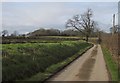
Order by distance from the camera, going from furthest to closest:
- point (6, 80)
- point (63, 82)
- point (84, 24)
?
point (84, 24) → point (63, 82) → point (6, 80)

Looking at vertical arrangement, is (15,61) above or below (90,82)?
above

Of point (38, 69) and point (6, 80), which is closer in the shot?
point (6, 80)

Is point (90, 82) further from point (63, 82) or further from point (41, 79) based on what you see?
point (41, 79)

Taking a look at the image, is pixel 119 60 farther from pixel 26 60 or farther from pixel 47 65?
pixel 26 60

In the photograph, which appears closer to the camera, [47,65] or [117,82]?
[117,82]

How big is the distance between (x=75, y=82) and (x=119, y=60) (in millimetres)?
8326

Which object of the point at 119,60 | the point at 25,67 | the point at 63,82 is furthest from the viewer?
the point at 119,60

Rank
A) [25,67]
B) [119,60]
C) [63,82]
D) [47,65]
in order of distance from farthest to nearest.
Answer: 1. [119,60]
2. [47,65]
3. [25,67]
4. [63,82]

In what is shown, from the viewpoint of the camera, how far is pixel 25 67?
16.4 meters

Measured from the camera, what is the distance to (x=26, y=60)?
18031mm

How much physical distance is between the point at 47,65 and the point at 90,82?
20.6 feet

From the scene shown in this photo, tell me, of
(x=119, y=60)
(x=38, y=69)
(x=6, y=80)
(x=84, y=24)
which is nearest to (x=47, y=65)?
(x=38, y=69)

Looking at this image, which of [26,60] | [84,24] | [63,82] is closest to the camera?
[63,82]

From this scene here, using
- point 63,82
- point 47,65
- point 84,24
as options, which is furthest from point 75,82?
point 84,24
